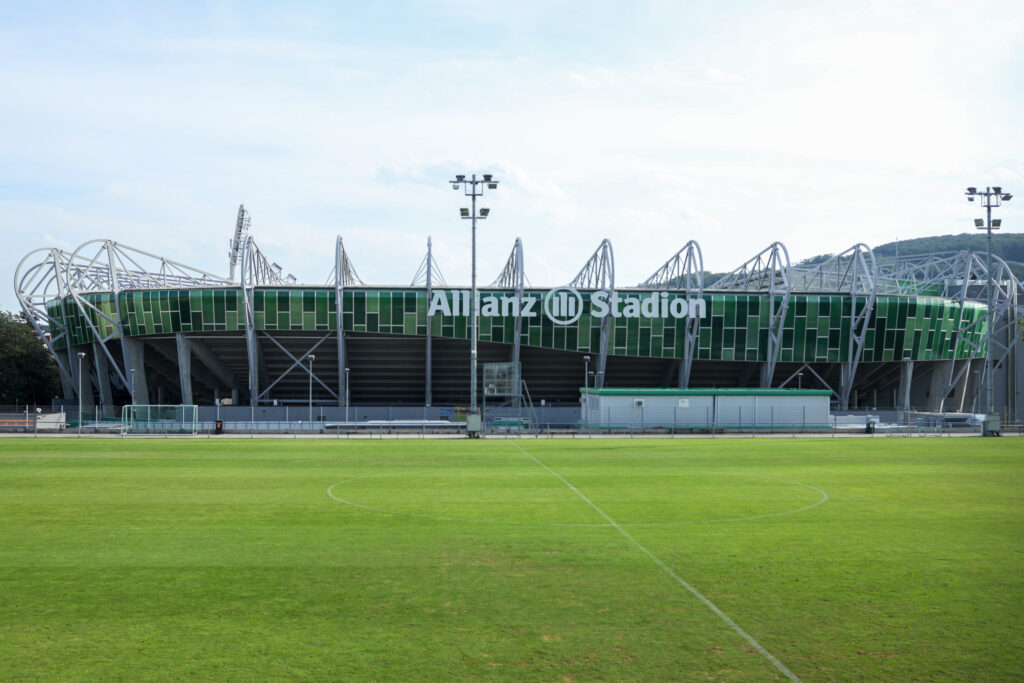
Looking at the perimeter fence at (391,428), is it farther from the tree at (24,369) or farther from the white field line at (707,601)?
the tree at (24,369)

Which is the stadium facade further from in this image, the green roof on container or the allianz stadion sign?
the green roof on container

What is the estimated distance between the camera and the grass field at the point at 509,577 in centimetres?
1070

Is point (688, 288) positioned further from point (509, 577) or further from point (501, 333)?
point (509, 577)

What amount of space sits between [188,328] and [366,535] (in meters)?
67.1

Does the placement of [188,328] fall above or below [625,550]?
above

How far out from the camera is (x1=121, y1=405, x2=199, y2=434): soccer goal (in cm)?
5925

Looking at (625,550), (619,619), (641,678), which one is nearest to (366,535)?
(625,550)

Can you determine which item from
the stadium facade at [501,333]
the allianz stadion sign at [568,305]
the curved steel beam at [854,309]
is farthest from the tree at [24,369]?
the curved steel beam at [854,309]

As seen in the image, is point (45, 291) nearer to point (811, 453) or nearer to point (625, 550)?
point (811, 453)

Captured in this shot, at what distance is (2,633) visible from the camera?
1161cm

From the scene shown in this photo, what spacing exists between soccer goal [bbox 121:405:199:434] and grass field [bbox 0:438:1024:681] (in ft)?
94.3

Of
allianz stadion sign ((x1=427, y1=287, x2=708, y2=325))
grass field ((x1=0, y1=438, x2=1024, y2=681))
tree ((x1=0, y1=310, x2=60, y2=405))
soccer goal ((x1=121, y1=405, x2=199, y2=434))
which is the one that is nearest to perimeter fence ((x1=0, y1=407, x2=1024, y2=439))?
soccer goal ((x1=121, y1=405, x2=199, y2=434))

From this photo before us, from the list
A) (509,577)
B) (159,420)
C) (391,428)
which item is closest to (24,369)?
(159,420)

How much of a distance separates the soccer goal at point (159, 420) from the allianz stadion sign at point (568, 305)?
25.5 m
